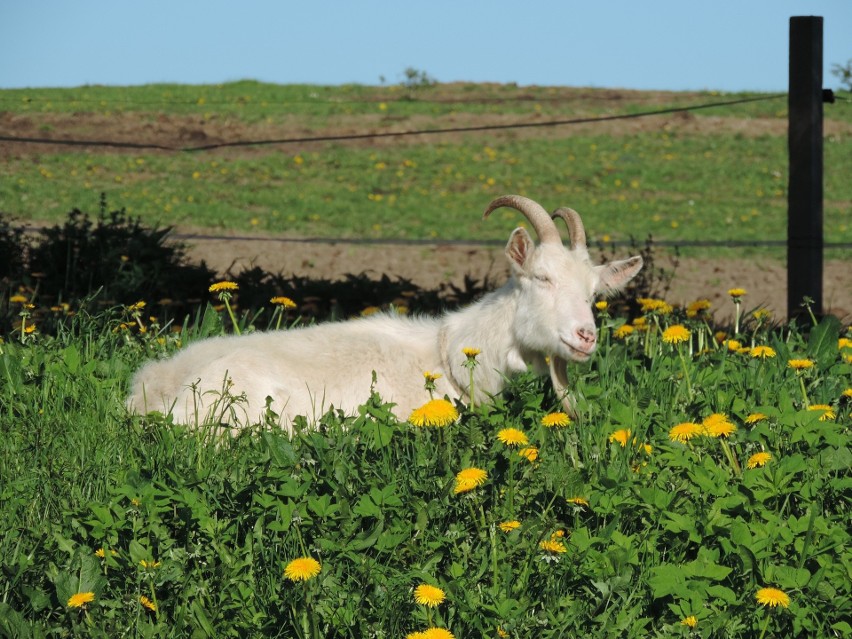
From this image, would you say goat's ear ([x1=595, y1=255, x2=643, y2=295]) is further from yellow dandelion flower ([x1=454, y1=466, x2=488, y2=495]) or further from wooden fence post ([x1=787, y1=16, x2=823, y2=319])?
yellow dandelion flower ([x1=454, y1=466, x2=488, y2=495])

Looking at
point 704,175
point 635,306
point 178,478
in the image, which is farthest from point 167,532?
point 704,175

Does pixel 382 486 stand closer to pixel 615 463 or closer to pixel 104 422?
pixel 615 463

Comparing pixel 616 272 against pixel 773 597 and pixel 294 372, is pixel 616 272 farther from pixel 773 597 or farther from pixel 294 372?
pixel 773 597

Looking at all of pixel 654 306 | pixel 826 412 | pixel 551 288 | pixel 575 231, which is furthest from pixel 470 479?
pixel 654 306

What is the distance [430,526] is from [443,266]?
10.1m

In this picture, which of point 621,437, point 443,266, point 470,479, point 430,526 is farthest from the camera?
point 443,266

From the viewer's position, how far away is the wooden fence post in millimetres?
7383

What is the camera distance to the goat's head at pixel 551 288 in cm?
520

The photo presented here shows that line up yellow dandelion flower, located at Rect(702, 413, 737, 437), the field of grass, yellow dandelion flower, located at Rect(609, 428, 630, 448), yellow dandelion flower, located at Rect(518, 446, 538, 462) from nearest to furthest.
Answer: yellow dandelion flower, located at Rect(518, 446, 538, 462) → yellow dandelion flower, located at Rect(702, 413, 737, 437) → yellow dandelion flower, located at Rect(609, 428, 630, 448) → the field of grass

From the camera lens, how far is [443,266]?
1380 centimetres

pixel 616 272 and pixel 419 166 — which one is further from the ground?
pixel 419 166

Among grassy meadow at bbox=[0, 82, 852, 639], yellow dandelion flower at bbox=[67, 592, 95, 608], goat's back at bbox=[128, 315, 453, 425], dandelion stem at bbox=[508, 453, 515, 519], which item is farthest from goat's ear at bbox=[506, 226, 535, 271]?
yellow dandelion flower at bbox=[67, 592, 95, 608]

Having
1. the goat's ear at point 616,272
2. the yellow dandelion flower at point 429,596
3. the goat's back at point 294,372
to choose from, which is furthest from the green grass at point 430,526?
the goat's ear at point 616,272

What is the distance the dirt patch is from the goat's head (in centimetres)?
646
